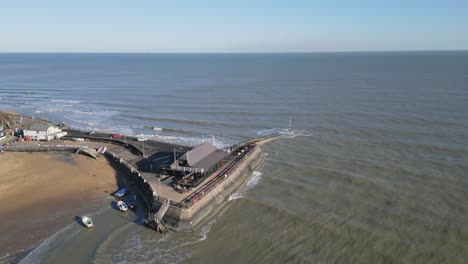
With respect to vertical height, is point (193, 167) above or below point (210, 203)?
above

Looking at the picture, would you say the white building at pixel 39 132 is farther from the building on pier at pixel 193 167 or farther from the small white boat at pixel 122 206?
the building on pier at pixel 193 167

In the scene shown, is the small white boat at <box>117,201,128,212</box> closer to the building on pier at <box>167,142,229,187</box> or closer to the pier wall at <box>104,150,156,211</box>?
the pier wall at <box>104,150,156,211</box>

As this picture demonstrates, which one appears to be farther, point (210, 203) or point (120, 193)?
point (120, 193)

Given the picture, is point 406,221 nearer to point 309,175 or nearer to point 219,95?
point 309,175

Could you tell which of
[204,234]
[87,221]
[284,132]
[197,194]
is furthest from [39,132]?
[204,234]

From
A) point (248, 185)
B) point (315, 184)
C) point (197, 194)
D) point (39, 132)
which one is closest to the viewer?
point (197, 194)

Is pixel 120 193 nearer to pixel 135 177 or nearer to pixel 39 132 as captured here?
pixel 135 177

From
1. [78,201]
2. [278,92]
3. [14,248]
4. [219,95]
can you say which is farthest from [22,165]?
[278,92]

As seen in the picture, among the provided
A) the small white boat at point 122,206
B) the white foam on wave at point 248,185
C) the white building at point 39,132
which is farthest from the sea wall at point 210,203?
the white building at point 39,132
